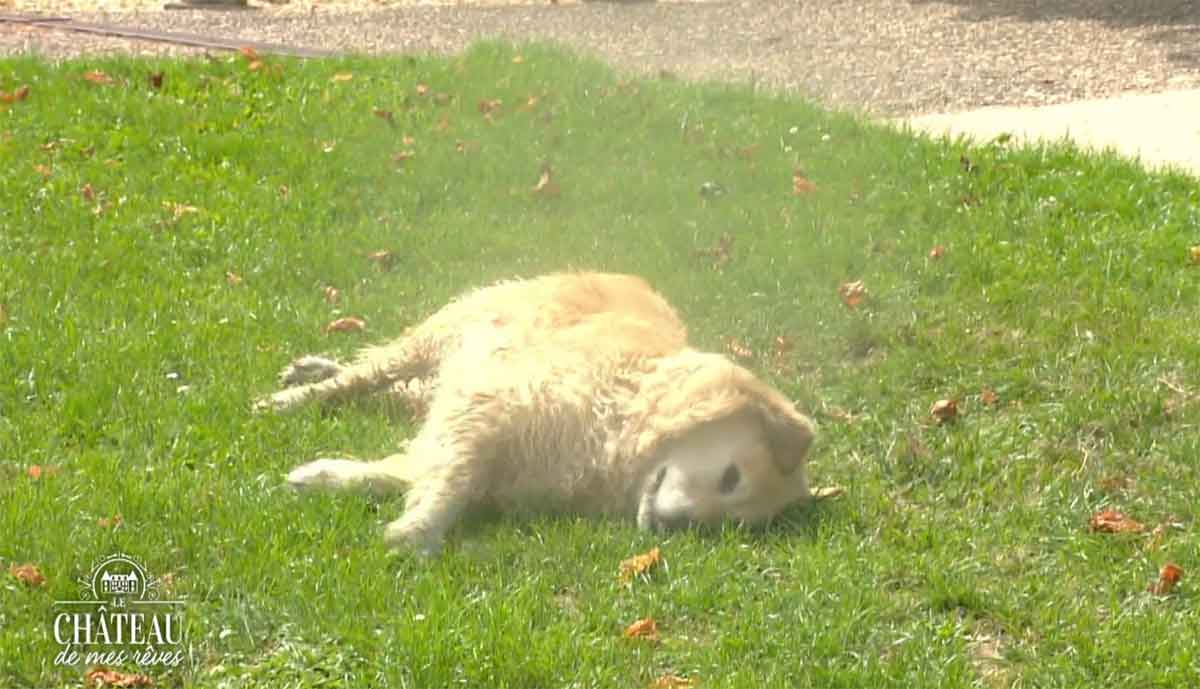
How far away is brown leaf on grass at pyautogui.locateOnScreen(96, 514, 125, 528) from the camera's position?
534 cm

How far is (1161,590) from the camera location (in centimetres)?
547

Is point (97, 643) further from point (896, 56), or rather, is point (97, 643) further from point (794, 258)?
point (896, 56)

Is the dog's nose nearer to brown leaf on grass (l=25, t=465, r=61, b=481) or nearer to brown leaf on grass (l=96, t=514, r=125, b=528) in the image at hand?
brown leaf on grass (l=96, t=514, r=125, b=528)

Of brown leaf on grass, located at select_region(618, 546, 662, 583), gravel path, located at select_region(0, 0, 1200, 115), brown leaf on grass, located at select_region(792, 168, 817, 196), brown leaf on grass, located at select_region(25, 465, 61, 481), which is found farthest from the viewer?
gravel path, located at select_region(0, 0, 1200, 115)

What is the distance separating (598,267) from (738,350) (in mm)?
1086

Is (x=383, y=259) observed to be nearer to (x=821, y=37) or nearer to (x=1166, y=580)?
(x=1166, y=580)

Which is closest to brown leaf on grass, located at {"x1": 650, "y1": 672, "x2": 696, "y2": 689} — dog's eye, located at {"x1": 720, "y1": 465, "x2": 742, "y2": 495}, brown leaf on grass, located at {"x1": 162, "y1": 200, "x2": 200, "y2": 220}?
dog's eye, located at {"x1": 720, "y1": 465, "x2": 742, "y2": 495}

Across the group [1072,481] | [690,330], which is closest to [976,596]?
[1072,481]

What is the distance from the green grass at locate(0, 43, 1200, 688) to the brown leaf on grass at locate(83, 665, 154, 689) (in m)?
0.04

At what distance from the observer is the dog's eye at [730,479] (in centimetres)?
556

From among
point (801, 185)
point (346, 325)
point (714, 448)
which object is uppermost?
point (714, 448)

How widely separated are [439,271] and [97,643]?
363 centimetres

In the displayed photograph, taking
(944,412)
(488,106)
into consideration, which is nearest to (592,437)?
(944,412)

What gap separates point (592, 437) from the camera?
580 centimetres
